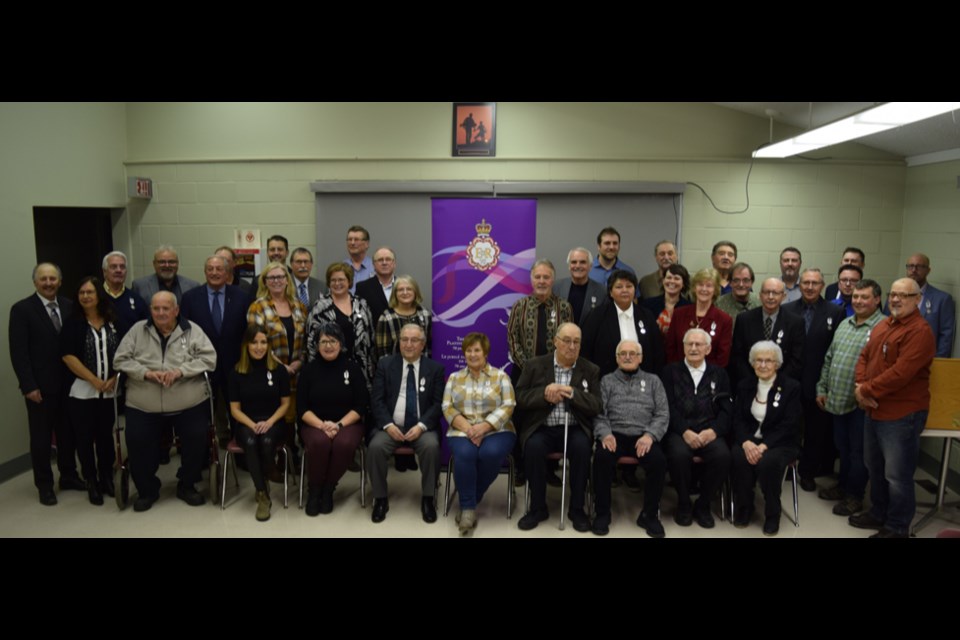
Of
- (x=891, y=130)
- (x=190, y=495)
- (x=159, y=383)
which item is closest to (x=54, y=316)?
(x=159, y=383)

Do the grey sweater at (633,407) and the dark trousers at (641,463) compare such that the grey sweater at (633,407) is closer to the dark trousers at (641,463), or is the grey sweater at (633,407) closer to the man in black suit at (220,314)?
the dark trousers at (641,463)

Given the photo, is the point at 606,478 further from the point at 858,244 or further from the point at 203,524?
the point at 858,244

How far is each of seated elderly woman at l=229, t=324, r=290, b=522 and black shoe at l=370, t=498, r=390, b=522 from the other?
2.12ft

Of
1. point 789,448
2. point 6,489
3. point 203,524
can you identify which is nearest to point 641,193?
point 789,448

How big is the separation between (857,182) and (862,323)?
2.25 m

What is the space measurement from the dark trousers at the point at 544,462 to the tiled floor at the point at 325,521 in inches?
6.9

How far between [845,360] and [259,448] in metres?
3.64

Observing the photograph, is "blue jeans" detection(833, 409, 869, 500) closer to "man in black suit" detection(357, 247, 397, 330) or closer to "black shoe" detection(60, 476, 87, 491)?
"man in black suit" detection(357, 247, 397, 330)

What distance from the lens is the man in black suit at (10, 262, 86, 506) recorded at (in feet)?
13.0

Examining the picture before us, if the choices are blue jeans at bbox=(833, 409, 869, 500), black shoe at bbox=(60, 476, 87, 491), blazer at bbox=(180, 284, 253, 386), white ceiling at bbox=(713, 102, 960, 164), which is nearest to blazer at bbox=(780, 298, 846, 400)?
blue jeans at bbox=(833, 409, 869, 500)

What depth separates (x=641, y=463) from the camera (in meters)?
3.79

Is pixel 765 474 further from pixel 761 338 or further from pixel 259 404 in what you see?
pixel 259 404

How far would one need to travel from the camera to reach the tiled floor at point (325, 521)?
3.71 metres

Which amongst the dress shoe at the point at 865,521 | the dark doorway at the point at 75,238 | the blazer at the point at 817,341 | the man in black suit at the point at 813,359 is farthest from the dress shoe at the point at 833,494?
the dark doorway at the point at 75,238
